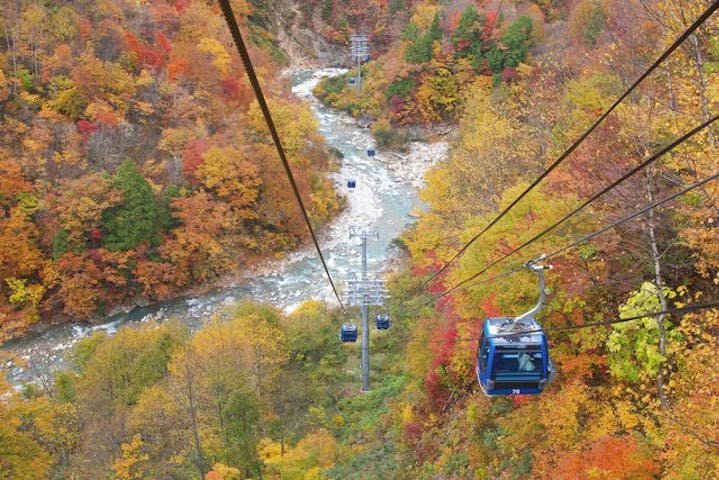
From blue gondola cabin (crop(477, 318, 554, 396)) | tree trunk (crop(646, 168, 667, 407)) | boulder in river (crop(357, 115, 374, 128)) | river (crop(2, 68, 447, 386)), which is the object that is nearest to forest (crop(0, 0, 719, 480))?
tree trunk (crop(646, 168, 667, 407))

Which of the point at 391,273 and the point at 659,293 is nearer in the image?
the point at 659,293

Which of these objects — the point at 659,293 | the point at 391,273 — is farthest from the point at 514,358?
the point at 391,273

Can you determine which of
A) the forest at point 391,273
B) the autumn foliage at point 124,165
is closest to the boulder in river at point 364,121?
the forest at point 391,273

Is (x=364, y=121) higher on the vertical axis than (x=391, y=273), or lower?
higher

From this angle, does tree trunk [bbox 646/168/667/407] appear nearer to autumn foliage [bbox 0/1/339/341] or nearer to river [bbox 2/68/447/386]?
river [bbox 2/68/447/386]

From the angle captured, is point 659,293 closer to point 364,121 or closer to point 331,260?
point 331,260
